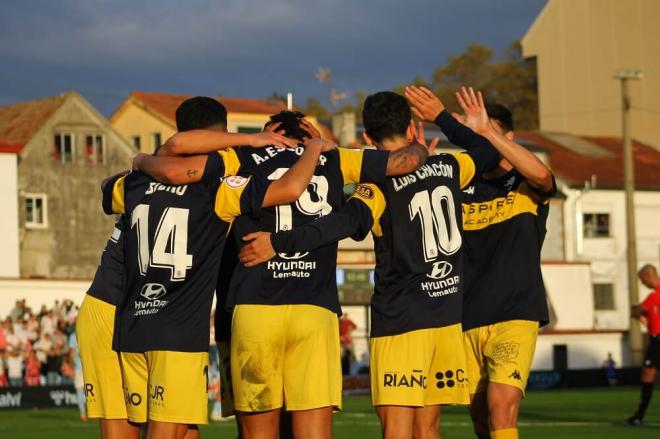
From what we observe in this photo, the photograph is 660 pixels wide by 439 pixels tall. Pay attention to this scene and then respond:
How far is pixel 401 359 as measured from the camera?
988 cm

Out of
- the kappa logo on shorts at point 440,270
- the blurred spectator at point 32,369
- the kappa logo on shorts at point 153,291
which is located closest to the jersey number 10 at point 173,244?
the kappa logo on shorts at point 153,291

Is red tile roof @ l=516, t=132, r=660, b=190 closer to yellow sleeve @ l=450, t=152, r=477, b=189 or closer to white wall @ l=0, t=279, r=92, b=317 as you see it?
white wall @ l=0, t=279, r=92, b=317

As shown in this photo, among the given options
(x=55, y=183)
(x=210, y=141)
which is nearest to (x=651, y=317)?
(x=210, y=141)

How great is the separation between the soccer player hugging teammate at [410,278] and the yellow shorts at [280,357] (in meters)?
0.80

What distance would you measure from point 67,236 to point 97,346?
5514 centimetres

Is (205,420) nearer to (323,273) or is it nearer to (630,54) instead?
(323,273)

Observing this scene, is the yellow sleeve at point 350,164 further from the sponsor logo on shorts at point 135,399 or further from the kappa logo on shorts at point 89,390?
the kappa logo on shorts at point 89,390

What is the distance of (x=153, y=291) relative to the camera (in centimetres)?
941

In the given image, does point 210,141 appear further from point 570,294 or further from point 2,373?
point 570,294

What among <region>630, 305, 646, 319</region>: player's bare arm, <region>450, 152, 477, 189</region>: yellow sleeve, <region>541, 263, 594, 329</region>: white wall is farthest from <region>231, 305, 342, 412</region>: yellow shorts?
<region>541, 263, 594, 329</region>: white wall

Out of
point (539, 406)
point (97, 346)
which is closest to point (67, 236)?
point (539, 406)

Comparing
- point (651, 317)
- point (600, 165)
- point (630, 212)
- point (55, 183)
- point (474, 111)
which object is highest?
point (600, 165)

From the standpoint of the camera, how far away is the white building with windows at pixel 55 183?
6150 centimetres

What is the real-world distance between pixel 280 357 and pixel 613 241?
206 ft
